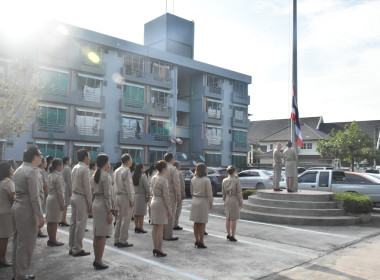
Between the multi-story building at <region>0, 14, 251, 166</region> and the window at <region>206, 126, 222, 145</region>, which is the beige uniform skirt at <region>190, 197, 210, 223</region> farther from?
the window at <region>206, 126, 222, 145</region>

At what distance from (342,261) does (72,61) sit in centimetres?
2598

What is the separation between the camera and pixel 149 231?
8797 mm

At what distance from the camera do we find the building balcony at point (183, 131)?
37.6m

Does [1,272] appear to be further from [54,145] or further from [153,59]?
[153,59]

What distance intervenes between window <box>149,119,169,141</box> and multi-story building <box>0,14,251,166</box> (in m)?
0.10

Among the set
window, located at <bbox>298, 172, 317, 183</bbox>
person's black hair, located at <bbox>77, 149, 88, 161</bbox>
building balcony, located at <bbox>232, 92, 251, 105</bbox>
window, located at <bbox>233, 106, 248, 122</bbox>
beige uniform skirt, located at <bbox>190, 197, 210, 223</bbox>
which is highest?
building balcony, located at <bbox>232, 92, 251, 105</bbox>

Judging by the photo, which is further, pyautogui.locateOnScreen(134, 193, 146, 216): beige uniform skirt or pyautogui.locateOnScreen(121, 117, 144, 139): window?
pyautogui.locateOnScreen(121, 117, 144, 139): window

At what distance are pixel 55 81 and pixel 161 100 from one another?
10741 millimetres

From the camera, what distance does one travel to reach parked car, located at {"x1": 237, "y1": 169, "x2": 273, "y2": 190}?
19.1 meters

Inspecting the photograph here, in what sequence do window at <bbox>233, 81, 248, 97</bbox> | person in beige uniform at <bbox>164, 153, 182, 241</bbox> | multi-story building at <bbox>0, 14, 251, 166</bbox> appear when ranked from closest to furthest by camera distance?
person in beige uniform at <bbox>164, 153, 182, 241</bbox>, multi-story building at <bbox>0, 14, 251, 166</bbox>, window at <bbox>233, 81, 248, 97</bbox>

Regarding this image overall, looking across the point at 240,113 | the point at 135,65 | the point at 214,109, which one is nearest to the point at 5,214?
the point at 135,65

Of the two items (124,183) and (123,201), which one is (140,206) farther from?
(124,183)

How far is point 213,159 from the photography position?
127 ft

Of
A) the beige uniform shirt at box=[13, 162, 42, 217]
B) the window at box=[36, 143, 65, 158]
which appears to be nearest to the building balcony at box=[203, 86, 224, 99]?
the window at box=[36, 143, 65, 158]
